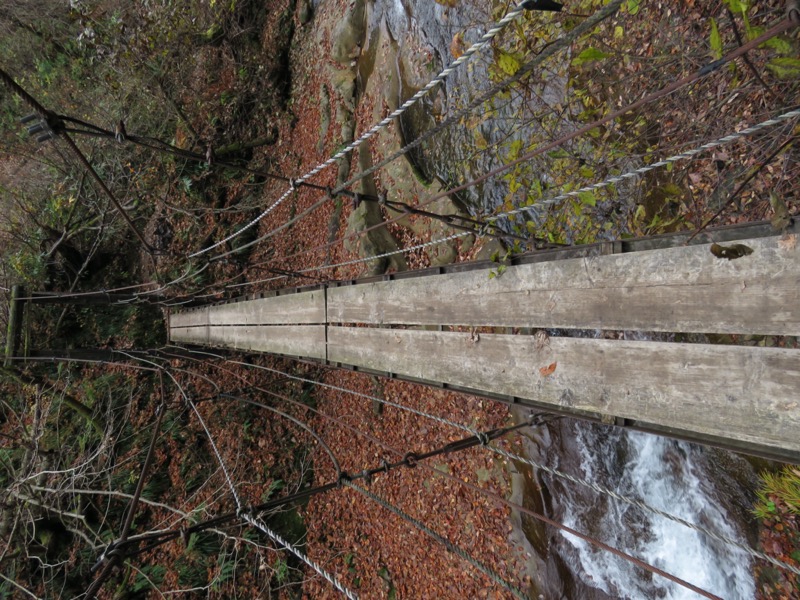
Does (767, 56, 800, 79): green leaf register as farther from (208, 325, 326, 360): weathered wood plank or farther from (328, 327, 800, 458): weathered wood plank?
(208, 325, 326, 360): weathered wood plank

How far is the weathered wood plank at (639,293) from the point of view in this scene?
2000 millimetres

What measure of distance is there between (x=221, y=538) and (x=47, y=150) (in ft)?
29.1

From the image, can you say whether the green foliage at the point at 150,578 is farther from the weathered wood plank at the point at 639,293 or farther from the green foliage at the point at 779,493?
the green foliage at the point at 779,493

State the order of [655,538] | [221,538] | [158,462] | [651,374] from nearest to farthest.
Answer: [651,374] < [655,538] < [221,538] < [158,462]

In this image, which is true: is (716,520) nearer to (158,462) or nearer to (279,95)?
(158,462)

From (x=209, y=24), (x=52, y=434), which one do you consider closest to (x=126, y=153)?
(x=209, y=24)

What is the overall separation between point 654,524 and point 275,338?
4720 millimetres

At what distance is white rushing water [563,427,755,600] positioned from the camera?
4.49 m

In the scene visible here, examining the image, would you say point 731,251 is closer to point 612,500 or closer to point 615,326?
point 615,326

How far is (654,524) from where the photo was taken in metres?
4.91

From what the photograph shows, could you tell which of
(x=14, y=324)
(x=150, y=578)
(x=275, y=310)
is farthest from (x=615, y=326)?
(x=150, y=578)

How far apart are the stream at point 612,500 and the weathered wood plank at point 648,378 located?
8.56ft

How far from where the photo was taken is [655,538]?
16.0ft

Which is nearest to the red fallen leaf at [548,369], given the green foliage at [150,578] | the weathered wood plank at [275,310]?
the weathered wood plank at [275,310]
